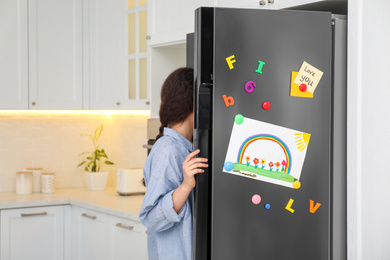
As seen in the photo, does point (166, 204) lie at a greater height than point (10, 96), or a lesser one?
lesser

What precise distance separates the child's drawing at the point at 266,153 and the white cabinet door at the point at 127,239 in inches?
52.6

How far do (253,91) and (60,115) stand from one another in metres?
2.71

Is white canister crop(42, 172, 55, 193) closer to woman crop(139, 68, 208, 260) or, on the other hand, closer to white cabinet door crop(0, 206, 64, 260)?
white cabinet door crop(0, 206, 64, 260)

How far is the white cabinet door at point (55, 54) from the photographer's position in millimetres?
3824

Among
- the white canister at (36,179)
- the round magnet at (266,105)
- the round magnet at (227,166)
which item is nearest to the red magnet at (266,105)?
the round magnet at (266,105)

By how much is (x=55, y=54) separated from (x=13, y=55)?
29 cm

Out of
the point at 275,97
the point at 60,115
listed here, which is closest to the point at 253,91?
the point at 275,97

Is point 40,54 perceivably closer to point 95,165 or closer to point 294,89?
point 95,165

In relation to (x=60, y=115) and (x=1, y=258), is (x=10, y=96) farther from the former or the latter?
(x=1, y=258)

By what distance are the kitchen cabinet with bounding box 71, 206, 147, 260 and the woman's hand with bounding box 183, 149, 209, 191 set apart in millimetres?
1256

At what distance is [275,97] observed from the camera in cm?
181

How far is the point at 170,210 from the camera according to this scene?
6.09ft

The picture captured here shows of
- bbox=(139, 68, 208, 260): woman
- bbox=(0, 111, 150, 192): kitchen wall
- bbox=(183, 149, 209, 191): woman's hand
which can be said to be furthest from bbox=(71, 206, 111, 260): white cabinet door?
bbox=(183, 149, 209, 191): woman's hand

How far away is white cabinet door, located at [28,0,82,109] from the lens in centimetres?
382
